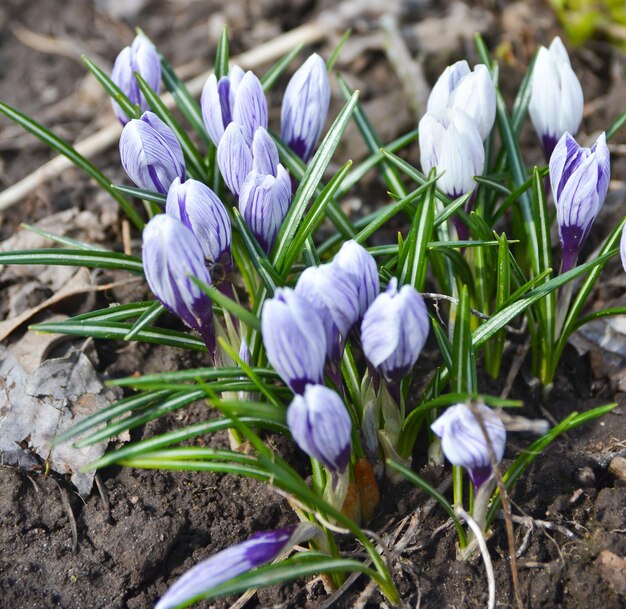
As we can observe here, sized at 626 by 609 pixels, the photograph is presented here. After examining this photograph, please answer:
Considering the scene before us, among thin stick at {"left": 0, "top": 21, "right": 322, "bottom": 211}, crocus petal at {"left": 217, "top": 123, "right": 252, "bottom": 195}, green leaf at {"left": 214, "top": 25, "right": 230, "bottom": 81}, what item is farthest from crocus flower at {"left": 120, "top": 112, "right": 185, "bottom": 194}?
thin stick at {"left": 0, "top": 21, "right": 322, "bottom": 211}

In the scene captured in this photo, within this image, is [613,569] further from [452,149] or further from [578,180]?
[452,149]

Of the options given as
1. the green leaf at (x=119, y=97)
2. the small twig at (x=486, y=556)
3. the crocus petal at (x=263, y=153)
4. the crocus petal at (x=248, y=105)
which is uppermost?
the green leaf at (x=119, y=97)

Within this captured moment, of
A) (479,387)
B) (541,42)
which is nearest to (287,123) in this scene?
(479,387)

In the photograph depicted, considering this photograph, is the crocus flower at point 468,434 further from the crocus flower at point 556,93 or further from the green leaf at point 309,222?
the crocus flower at point 556,93

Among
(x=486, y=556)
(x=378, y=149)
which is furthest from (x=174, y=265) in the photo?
(x=378, y=149)

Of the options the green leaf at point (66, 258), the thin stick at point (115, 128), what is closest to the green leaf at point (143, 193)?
the green leaf at point (66, 258)

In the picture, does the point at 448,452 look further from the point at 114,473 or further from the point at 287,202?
the point at 114,473

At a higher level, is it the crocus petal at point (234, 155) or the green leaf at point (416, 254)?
the crocus petal at point (234, 155)
